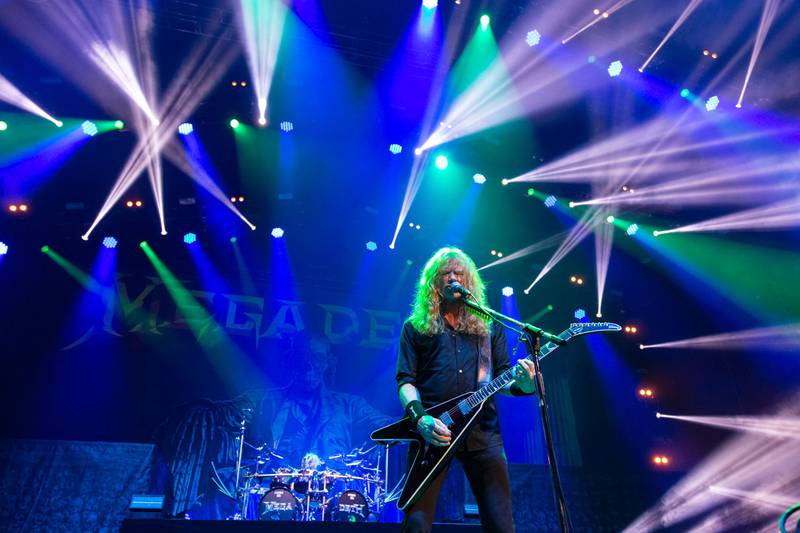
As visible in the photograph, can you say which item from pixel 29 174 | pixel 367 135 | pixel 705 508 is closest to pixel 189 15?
pixel 367 135

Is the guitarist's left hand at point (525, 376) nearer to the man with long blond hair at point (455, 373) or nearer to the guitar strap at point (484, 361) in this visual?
the man with long blond hair at point (455, 373)

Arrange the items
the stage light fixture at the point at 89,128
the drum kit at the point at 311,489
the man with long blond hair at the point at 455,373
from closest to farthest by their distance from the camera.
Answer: the man with long blond hair at the point at 455,373, the drum kit at the point at 311,489, the stage light fixture at the point at 89,128

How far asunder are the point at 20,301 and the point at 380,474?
6.33m

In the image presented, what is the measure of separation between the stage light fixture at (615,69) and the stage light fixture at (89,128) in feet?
24.0

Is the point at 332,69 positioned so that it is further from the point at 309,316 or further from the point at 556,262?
the point at 556,262

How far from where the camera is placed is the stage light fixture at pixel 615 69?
7.27 metres

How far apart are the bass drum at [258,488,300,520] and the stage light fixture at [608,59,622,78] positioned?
707 centimetres

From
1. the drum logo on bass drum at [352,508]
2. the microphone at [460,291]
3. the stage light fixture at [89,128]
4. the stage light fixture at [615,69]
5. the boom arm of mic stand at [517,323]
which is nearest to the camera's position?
the boom arm of mic stand at [517,323]

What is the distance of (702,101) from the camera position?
761 cm

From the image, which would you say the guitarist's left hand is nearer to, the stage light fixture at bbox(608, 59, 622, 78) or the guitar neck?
the guitar neck

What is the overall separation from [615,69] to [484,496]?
6634 mm

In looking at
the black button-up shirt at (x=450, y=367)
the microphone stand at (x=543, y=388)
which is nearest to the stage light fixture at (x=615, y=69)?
the black button-up shirt at (x=450, y=367)

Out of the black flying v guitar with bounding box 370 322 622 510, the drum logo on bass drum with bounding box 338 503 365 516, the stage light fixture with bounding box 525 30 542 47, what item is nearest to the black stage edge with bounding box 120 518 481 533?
the black flying v guitar with bounding box 370 322 622 510

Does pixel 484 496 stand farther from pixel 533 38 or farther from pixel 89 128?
pixel 89 128
